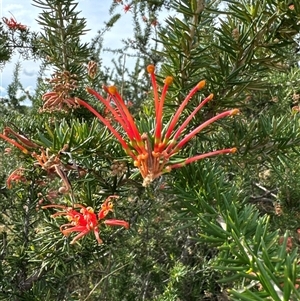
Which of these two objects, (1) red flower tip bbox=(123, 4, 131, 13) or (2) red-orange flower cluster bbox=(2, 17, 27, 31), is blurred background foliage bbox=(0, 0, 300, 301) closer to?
(2) red-orange flower cluster bbox=(2, 17, 27, 31)

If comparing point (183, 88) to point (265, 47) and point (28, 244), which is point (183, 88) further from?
point (28, 244)

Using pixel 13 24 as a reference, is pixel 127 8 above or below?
above

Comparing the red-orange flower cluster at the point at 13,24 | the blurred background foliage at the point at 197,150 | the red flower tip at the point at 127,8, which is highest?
the red flower tip at the point at 127,8

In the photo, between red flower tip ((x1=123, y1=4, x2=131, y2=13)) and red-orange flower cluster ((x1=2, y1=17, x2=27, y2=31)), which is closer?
red-orange flower cluster ((x1=2, y1=17, x2=27, y2=31))

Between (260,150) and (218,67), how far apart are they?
0.67ft

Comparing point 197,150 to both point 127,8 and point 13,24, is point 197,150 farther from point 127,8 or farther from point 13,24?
point 127,8

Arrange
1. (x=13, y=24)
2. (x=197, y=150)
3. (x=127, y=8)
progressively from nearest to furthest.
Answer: (x=197, y=150) < (x=13, y=24) < (x=127, y=8)

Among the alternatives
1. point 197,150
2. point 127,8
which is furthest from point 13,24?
point 127,8

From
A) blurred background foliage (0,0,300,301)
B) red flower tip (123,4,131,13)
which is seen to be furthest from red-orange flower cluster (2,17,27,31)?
red flower tip (123,4,131,13)

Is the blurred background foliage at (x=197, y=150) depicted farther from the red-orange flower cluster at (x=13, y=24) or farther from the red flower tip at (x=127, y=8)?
the red flower tip at (x=127, y=8)

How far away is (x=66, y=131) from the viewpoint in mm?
661

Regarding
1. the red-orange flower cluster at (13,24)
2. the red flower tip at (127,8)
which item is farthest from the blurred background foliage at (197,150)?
the red flower tip at (127,8)

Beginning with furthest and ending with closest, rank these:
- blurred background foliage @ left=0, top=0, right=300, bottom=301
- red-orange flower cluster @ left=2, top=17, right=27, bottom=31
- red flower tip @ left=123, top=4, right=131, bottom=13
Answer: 1. red flower tip @ left=123, top=4, right=131, bottom=13
2. red-orange flower cluster @ left=2, top=17, right=27, bottom=31
3. blurred background foliage @ left=0, top=0, right=300, bottom=301

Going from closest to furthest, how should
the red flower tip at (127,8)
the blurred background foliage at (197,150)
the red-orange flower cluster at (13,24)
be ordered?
the blurred background foliage at (197,150)
the red-orange flower cluster at (13,24)
the red flower tip at (127,8)
